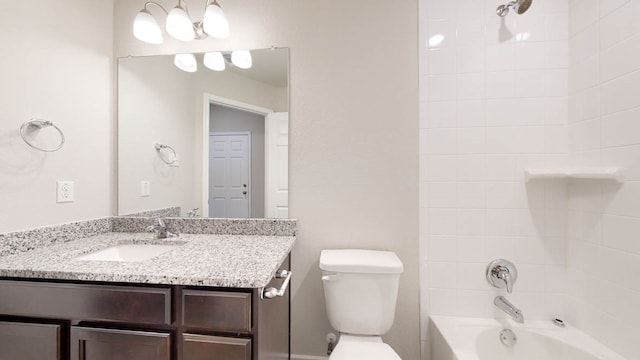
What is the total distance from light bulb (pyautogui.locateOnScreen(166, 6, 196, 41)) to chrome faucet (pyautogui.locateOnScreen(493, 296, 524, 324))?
2.23 metres

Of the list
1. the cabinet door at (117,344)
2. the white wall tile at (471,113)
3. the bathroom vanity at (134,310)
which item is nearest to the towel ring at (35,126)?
the bathroom vanity at (134,310)

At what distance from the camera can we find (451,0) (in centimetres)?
148

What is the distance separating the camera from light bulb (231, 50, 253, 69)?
5.23 ft

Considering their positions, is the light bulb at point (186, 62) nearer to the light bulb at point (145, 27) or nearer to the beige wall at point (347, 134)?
the light bulb at point (145, 27)

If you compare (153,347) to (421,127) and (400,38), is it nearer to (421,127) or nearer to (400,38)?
(421,127)

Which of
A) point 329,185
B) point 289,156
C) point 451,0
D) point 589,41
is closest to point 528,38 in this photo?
point 589,41

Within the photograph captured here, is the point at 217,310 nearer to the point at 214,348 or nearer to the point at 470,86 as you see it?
the point at 214,348

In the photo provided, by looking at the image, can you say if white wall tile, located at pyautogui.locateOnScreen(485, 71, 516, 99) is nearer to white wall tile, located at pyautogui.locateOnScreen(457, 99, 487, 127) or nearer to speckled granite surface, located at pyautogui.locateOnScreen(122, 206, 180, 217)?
white wall tile, located at pyautogui.locateOnScreen(457, 99, 487, 127)

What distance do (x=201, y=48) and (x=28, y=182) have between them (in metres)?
1.10

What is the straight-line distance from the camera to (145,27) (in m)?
1.47

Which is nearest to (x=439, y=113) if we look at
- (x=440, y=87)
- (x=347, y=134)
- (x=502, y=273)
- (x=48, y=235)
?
(x=440, y=87)

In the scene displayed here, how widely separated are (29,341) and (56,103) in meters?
1.07

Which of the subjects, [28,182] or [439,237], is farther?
[439,237]

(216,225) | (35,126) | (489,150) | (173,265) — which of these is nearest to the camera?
(173,265)
